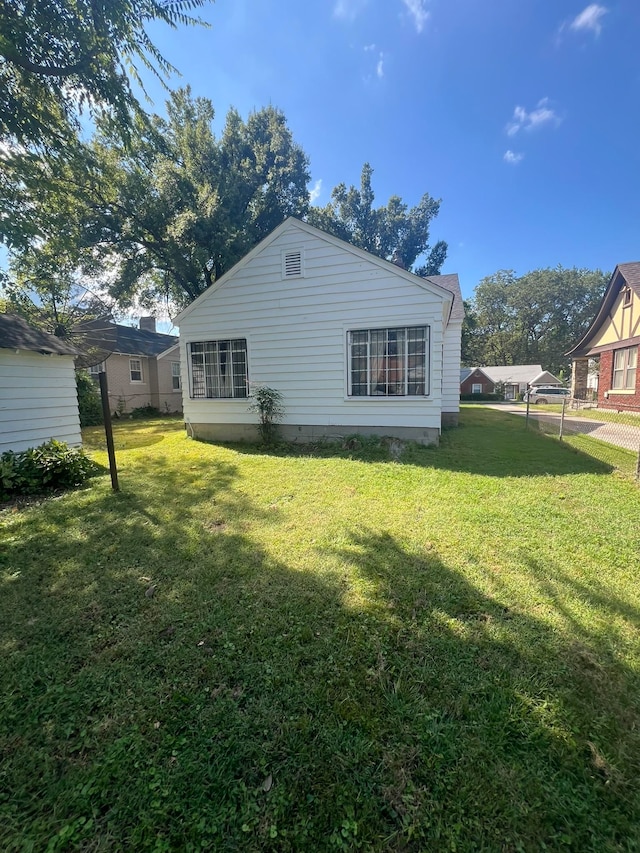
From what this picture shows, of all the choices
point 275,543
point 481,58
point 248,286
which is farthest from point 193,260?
point 275,543

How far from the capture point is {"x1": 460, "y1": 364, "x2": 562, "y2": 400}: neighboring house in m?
41.1

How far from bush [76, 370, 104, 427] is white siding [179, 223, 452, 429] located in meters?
7.71

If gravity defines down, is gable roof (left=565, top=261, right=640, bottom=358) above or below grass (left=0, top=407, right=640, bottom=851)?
above

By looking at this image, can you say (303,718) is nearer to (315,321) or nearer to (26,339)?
(315,321)

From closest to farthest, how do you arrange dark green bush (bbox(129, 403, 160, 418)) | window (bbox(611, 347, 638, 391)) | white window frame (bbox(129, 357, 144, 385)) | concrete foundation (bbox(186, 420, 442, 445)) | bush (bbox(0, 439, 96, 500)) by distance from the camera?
bush (bbox(0, 439, 96, 500))
concrete foundation (bbox(186, 420, 442, 445))
window (bbox(611, 347, 638, 391))
dark green bush (bbox(129, 403, 160, 418))
white window frame (bbox(129, 357, 144, 385))

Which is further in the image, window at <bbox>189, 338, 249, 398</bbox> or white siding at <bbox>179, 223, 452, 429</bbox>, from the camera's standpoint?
window at <bbox>189, 338, 249, 398</bbox>

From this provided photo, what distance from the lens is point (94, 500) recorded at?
5.24m

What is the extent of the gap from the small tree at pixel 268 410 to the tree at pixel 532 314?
4537 centimetres

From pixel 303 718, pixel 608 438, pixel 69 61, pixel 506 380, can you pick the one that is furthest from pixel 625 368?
pixel 506 380

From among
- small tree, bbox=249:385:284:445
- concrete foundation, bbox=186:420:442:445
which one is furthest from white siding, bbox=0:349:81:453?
small tree, bbox=249:385:284:445

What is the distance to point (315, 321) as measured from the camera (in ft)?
27.8

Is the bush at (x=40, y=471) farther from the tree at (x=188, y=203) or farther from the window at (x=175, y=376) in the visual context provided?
the window at (x=175, y=376)

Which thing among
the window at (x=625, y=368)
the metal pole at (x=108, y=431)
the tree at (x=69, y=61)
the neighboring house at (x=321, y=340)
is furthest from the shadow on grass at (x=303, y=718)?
the window at (x=625, y=368)

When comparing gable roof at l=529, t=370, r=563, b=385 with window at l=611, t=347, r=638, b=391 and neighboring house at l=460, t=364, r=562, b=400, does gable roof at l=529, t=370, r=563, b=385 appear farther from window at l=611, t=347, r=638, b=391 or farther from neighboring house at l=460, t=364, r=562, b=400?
window at l=611, t=347, r=638, b=391
